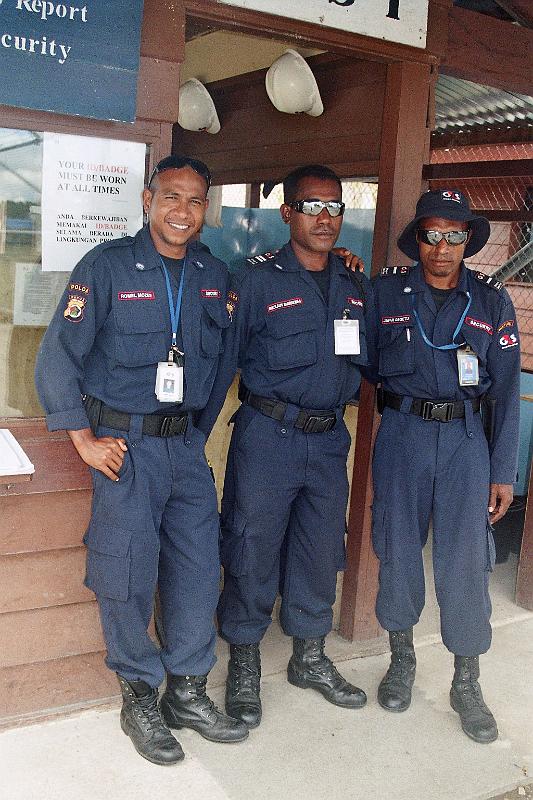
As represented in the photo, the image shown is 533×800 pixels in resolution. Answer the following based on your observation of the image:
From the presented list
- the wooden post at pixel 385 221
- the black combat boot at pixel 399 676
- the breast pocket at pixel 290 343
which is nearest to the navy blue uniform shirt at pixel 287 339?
the breast pocket at pixel 290 343

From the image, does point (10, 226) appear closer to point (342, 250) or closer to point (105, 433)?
point (105, 433)

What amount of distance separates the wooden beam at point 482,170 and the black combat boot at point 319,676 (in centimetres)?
209

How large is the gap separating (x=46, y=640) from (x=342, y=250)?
1.77 metres

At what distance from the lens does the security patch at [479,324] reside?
2883 mm

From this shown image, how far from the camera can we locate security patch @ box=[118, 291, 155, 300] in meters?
2.46

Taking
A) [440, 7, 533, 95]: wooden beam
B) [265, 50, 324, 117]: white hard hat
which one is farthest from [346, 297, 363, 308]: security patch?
[265, 50, 324, 117]: white hard hat

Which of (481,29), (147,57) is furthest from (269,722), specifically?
(481,29)

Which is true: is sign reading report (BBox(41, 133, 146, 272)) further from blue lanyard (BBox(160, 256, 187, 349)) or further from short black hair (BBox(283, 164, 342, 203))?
short black hair (BBox(283, 164, 342, 203))

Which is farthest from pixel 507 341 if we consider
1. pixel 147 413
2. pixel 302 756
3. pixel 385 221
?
pixel 302 756

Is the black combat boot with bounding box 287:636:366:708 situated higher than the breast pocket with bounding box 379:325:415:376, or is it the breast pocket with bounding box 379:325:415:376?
the breast pocket with bounding box 379:325:415:376

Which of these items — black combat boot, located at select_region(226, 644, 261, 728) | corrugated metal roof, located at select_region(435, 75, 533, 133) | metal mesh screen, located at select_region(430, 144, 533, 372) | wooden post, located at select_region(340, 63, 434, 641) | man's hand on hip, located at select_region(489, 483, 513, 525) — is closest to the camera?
black combat boot, located at select_region(226, 644, 261, 728)

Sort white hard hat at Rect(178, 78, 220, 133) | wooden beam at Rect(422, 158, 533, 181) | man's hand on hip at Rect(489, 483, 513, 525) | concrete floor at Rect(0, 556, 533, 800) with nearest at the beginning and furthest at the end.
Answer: concrete floor at Rect(0, 556, 533, 800) < man's hand on hip at Rect(489, 483, 513, 525) < wooden beam at Rect(422, 158, 533, 181) < white hard hat at Rect(178, 78, 220, 133)

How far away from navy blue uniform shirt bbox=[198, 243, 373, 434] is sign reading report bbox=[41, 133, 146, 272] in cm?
46

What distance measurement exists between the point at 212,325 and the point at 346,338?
1.62 feet
